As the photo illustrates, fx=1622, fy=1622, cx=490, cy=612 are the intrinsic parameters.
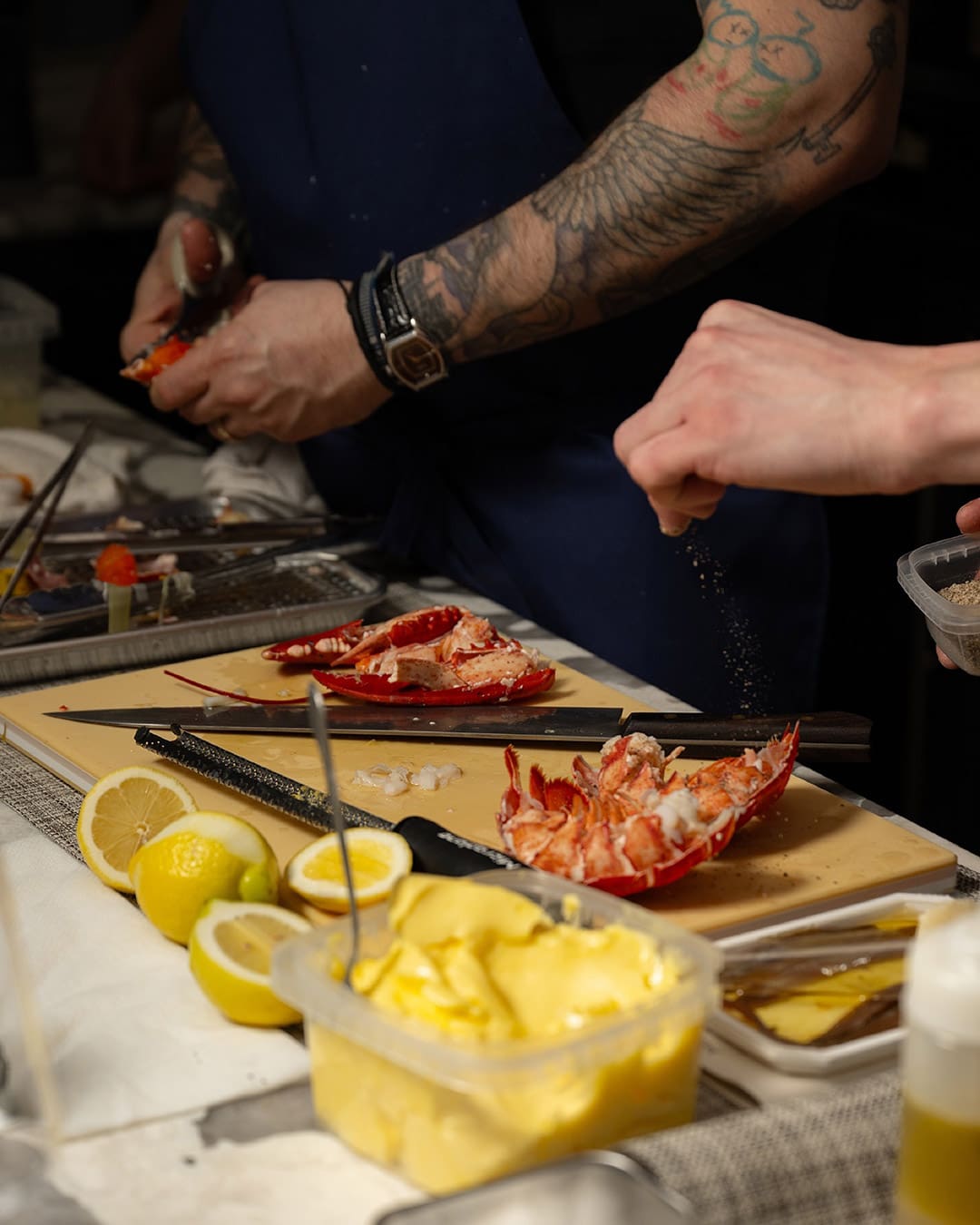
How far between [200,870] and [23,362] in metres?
1.94

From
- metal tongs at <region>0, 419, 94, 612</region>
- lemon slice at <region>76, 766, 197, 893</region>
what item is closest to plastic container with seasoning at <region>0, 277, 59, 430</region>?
metal tongs at <region>0, 419, 94, 612</region>

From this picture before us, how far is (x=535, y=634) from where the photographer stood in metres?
2.08

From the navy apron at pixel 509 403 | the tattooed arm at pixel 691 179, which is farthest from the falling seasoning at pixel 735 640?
the tattooed arm at pixel 691 179

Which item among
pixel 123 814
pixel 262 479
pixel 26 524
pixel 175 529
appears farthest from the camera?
pixel 262 479

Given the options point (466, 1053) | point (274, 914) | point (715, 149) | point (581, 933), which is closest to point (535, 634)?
point (715, 149)

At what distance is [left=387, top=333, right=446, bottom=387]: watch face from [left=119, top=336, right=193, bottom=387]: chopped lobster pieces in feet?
1.28

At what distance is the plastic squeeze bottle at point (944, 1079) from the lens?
31.2 inches

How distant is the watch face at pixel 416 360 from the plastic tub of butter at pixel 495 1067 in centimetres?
126

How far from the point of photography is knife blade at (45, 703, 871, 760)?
1.52 meters

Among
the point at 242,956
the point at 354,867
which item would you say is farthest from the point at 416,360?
the point at 242,956

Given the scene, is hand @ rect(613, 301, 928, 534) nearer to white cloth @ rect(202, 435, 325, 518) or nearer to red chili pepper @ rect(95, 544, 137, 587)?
red chili pepper @ rect(95, 544, 137, 587)

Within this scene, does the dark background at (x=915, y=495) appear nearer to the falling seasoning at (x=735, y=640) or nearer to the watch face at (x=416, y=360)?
the falling seasoning at (x=735, y=640)

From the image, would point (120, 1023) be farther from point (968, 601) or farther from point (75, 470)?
point (75, 470)

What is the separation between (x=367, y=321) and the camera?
7.16 feet
